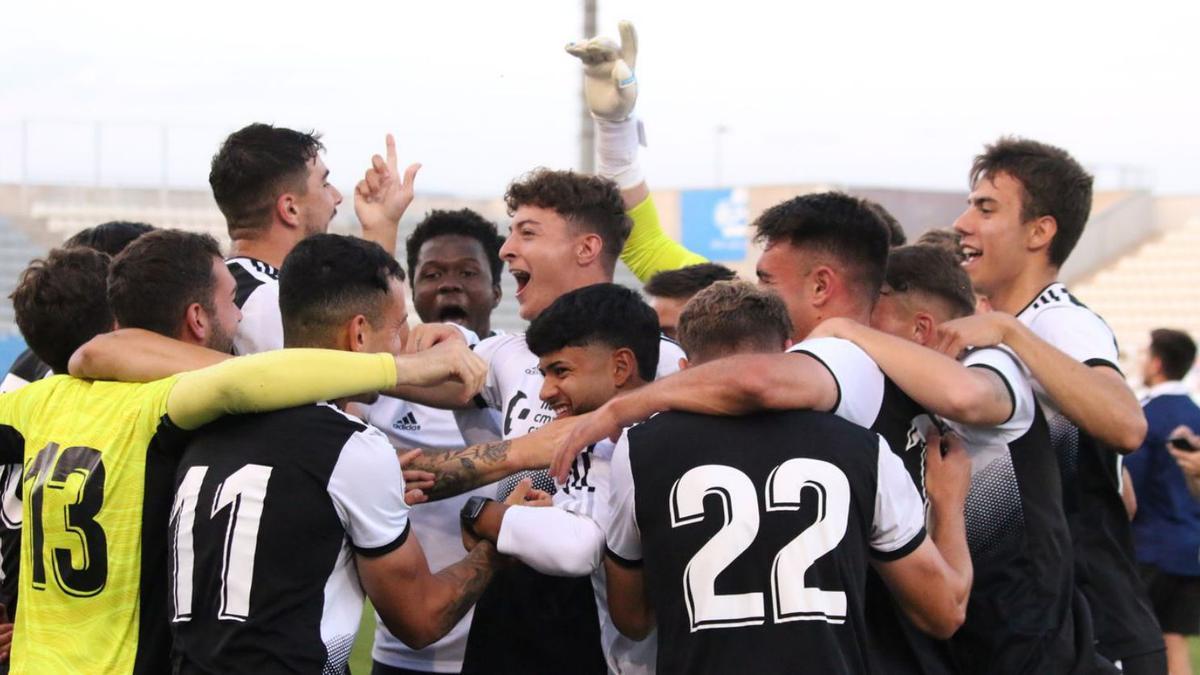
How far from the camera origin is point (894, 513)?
3396 mm

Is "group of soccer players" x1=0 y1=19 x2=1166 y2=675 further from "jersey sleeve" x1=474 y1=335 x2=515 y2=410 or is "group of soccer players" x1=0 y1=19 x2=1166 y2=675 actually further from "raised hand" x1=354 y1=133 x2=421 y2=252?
"raised hand" x1=354 y1=133 x2=421 y2=252

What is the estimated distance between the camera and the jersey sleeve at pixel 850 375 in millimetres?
3492

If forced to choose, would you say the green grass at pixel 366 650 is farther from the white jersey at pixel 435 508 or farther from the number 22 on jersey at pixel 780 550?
the number 22 on jersey at pixel 780 550

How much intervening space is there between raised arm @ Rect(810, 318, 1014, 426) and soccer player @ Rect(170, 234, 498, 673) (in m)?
1.25

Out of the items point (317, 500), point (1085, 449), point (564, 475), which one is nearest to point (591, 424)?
point (564, 475)

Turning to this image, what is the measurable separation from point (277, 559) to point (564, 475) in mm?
769

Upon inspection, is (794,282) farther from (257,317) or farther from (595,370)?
(257,317)

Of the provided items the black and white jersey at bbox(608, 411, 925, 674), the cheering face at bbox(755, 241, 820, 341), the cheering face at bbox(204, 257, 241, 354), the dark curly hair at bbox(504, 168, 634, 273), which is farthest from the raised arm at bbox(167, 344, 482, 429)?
the dark curly hair at bbox(504, 168, 634, 273)

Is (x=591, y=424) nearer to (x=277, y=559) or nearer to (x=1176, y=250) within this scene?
(x=277, y=559)

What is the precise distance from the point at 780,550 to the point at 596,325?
1.01 metres

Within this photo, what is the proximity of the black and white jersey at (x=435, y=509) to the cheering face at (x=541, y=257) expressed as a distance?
18.0 inches

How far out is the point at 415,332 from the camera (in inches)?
175

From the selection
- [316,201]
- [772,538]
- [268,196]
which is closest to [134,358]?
[268,196]

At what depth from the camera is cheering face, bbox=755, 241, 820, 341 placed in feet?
13.1
